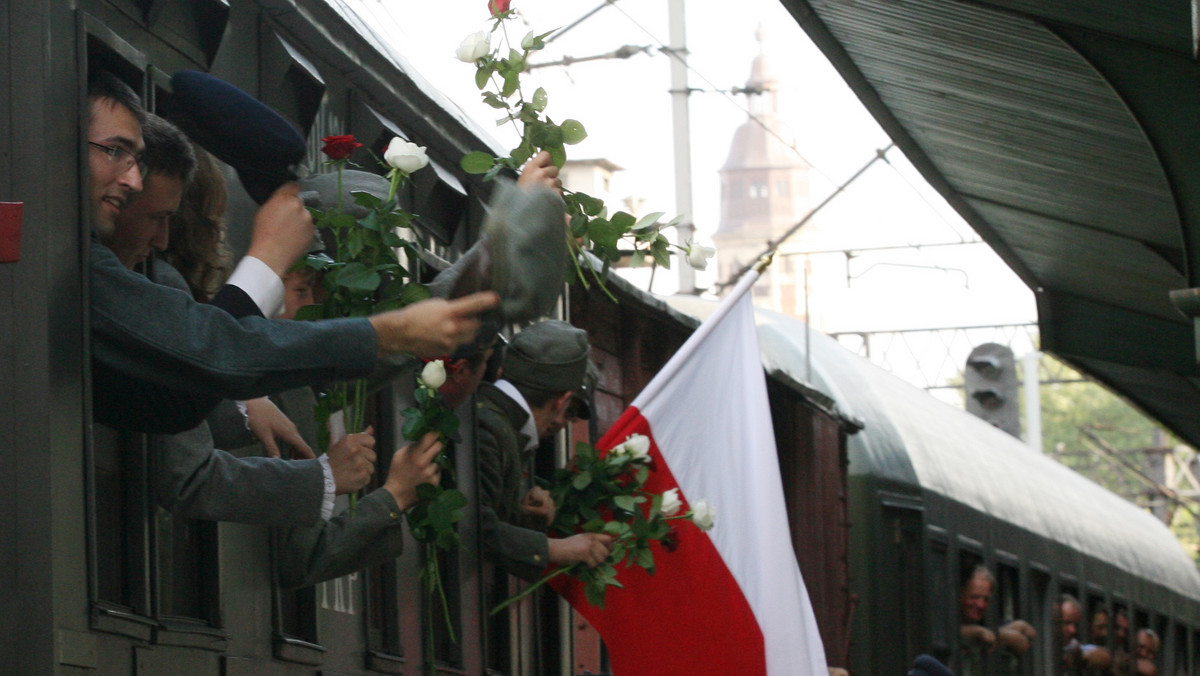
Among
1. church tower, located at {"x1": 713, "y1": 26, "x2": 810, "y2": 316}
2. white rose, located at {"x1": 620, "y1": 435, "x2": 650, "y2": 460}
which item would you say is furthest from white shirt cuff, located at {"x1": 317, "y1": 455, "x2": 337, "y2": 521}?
church tower, located at {"x1": 713, "y1": 26, "x2": 810, "y2": 316}

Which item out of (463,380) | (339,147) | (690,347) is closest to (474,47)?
(339,147)

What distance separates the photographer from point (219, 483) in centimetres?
476

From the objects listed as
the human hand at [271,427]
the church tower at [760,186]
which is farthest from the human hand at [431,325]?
the church tower at [760,186]

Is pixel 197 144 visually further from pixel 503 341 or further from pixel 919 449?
Result: pixel 919 449

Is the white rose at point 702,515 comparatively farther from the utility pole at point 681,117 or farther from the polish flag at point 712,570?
the utility pole at point 681,117

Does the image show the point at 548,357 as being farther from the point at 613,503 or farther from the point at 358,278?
the point at 358,278

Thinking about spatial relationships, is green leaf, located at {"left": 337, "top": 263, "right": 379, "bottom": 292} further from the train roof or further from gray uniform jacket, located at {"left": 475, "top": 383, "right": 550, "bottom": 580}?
the train roof

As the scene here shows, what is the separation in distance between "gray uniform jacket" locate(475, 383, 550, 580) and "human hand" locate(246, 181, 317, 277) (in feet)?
8.83

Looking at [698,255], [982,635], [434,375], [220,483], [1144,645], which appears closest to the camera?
[220,483]

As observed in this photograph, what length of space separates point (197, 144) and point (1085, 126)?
7.02 metres

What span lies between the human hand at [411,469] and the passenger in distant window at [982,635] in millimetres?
11906

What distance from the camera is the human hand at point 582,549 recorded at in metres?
7.23

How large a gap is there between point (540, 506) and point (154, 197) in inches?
131

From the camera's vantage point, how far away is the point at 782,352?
15.8m
